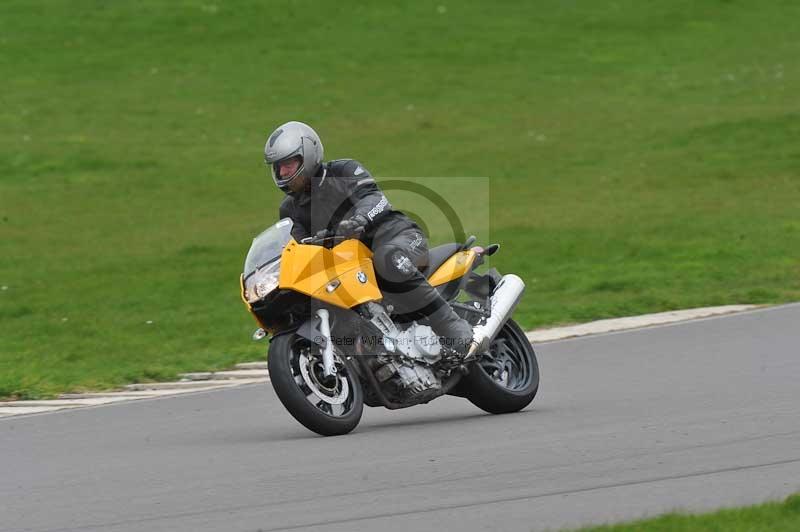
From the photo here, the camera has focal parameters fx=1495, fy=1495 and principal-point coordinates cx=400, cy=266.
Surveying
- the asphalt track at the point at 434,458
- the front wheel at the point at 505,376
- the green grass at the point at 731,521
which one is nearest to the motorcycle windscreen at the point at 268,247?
the asphalt track at the point at 434,458

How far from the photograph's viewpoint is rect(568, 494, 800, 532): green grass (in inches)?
232

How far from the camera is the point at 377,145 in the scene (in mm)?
29484

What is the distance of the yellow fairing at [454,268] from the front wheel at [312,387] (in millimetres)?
1037

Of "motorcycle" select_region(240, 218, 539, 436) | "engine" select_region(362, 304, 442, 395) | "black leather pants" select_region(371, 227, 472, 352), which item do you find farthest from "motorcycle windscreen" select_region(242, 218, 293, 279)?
"engine" select_region(362, 304, 442, 395)

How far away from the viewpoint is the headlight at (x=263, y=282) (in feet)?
27.7

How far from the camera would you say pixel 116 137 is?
3097cm

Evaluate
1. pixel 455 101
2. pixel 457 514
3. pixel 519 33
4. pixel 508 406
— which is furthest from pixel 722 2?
pixel 457 514

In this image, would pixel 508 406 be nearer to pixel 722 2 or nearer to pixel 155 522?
pixel 155 522

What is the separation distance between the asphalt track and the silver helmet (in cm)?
155

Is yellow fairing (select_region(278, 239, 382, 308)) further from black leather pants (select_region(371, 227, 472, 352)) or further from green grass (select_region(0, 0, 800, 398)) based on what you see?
green grass (select_region(0, 0, 800, 398))

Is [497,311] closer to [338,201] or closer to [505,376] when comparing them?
[505,376]

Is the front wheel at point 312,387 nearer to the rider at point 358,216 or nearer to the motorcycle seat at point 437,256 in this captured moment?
the rider at point 358,216

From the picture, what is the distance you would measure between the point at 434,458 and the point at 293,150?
2148mm

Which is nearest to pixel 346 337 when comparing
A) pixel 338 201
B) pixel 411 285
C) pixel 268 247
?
pixel 411 285
